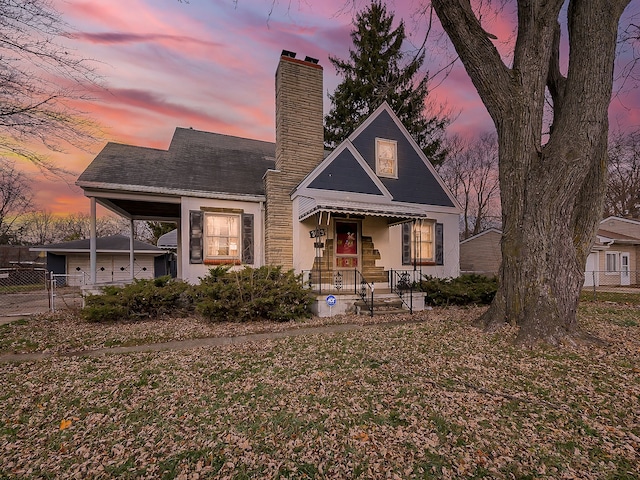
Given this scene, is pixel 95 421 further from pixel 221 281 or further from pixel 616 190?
pixel 616 190

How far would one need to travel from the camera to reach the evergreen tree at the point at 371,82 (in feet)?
70.1

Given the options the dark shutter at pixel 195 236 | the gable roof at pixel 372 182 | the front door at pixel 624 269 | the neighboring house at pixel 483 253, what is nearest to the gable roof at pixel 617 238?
the front door at pixel 624 269

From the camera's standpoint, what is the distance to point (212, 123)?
643 inches

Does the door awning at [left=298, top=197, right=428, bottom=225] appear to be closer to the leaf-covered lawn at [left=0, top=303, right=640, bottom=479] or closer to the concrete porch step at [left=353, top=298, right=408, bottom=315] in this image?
the concrete porch step at [left=353, top=298, right=408, bottom=315]

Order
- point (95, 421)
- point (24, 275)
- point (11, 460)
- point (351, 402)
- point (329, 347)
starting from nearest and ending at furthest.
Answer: point (11, 460) → point (95, 421) → point (351, 402) → point (329, 347) → point (24, 275)

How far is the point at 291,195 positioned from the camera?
33.8 feet

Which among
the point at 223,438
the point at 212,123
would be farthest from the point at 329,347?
the point at 212,123

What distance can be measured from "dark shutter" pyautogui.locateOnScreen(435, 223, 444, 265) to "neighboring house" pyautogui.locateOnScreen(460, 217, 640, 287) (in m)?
9.96

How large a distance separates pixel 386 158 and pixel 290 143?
13.0 feet

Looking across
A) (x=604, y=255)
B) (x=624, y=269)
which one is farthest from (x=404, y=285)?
(x=624, y=269)

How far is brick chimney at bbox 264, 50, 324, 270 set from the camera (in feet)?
33.0

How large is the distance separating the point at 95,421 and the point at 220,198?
24.9ft

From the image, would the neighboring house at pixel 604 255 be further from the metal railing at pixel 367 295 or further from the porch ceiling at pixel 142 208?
the porch ceiling at pixel 142 208

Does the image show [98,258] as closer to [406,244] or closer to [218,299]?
[218,299]
